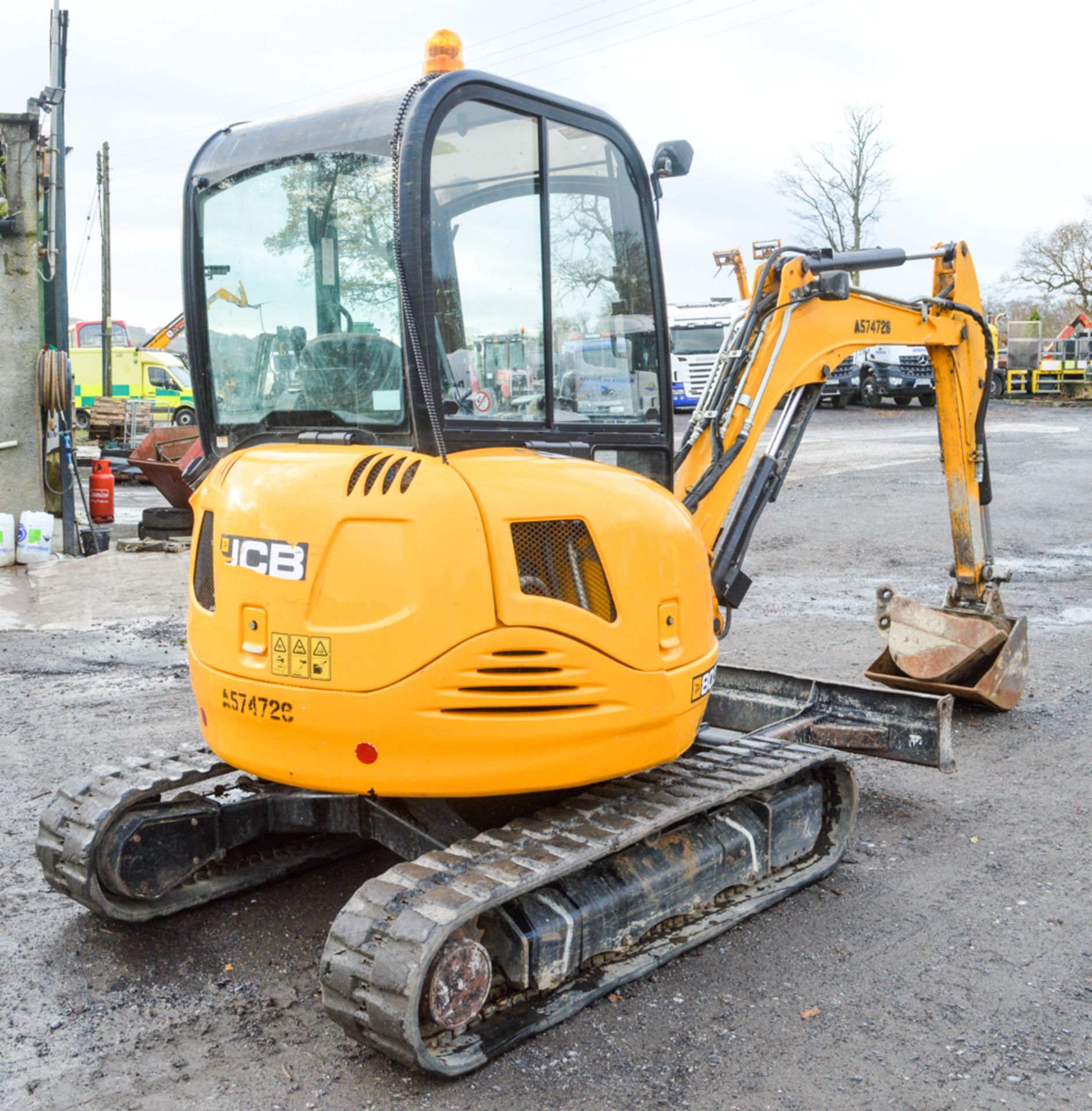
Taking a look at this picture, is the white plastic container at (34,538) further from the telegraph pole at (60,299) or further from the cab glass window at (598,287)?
the cab glass window at (598,287)

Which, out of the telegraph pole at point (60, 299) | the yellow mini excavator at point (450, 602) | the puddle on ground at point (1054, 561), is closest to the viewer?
the yellow mini excavator at point (450, 602)

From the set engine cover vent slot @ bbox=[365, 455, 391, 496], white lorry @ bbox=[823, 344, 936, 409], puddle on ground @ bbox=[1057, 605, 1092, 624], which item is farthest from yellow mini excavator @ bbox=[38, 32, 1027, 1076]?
white lorry @ bbox=[823, 344, 936, 409]

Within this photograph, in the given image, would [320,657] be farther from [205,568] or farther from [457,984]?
[457,984]

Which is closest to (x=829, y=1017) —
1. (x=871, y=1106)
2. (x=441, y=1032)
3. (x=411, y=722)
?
(x=871, y=1106)

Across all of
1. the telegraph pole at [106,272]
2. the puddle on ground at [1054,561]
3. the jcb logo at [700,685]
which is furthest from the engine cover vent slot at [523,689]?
the telegraph pole at [106,272]

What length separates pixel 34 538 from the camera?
1236 centimetres

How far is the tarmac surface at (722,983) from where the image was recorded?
11.0 ft

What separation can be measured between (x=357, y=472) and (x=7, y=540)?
9.95 m

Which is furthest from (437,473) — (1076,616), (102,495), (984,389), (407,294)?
(102,495)

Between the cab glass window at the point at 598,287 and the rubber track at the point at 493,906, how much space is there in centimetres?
129

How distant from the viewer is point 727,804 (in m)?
4.43

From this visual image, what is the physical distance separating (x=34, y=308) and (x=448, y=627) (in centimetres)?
1107

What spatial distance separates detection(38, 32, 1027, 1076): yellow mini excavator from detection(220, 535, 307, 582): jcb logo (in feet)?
0.03

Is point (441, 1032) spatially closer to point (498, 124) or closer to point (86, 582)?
point (498, 124)
